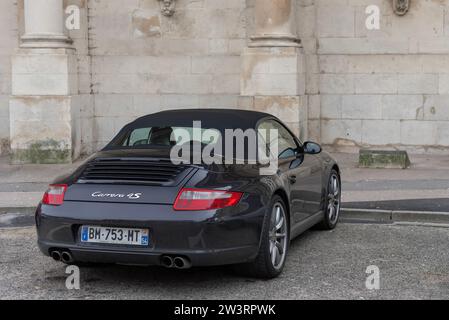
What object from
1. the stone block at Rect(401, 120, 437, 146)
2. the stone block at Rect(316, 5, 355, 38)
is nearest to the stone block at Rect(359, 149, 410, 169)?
the stone block at Rect(401, 120, 437, 146)

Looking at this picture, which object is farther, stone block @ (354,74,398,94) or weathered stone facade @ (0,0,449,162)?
stone block @ (354,74,398,94)

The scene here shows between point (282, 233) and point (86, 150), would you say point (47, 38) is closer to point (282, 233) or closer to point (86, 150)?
point (86, 150)

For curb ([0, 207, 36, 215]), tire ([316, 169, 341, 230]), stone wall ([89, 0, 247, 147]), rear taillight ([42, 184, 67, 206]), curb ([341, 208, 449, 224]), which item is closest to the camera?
rear taillight ([42, 184, 67, 206])

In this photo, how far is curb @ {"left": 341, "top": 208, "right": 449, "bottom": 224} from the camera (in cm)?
886

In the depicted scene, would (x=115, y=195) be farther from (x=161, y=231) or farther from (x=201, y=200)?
(x=201, y=200)

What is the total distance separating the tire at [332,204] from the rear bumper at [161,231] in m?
2.42

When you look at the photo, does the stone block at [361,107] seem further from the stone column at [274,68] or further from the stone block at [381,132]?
the stone column at [274,68]

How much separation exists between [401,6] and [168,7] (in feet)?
14.2

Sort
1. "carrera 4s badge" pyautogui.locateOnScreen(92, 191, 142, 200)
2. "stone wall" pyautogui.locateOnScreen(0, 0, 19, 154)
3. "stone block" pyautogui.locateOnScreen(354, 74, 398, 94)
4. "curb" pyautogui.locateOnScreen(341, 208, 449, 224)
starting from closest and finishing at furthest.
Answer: "carrera 4s badge" pyautogui.locateOnScreen(92, 191, 142, 200) → "curb" pyautogui.locateOnScreen(341, 208, 449, 224) → "stone block" pyautogui.locateOnScreen(354, 74, 398, 94) → "stone wall" pyautogui.locateOnScreen(0, 0, 19, 154)

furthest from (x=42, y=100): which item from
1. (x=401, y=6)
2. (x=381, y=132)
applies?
(x=401, y=6)

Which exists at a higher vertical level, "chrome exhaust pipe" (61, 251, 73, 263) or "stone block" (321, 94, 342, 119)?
"stone block" (321, 94, 342, 119)

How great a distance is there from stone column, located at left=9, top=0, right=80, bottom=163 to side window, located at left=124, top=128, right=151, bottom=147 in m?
6.70

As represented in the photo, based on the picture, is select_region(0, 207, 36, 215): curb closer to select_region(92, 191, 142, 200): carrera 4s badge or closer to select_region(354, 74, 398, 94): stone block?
select_region(92, 191, 142, 200): carrera 4s badge

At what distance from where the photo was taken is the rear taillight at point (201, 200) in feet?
18.5
